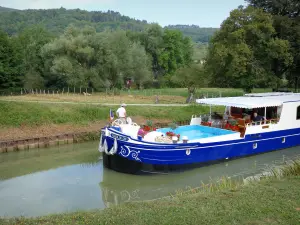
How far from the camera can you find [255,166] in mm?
17500

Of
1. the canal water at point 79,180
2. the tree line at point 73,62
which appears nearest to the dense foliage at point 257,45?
the canal water at point 79,180

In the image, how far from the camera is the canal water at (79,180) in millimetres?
12312

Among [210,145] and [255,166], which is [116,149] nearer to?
[210,145]

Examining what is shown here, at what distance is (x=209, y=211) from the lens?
28.6 ft

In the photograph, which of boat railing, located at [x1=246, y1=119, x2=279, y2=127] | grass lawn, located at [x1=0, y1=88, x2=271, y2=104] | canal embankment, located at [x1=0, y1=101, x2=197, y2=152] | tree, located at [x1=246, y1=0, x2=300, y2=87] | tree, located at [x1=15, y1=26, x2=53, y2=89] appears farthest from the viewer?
tree, located at [x1=15, y1=26, x2=53, y2=89]

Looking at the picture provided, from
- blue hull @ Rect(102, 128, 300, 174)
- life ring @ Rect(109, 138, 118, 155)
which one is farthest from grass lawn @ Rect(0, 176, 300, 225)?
life ring @ Rect(109, 138, 118, 155)

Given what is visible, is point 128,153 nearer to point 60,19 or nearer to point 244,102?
point 244,102

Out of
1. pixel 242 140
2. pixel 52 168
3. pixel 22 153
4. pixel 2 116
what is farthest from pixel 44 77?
pixel 242 140

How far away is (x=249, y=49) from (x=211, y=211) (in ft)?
78.3

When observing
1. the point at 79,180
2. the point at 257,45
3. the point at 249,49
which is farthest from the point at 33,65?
the point at 79,180

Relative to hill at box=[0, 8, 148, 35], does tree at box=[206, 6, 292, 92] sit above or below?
below

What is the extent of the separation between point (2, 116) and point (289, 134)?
1722cm

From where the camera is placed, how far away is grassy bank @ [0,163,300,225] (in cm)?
823

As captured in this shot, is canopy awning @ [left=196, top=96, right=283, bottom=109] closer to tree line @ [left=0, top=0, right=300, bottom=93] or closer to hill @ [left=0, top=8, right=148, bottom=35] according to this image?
tree line @ [left=0, top=0, right=300, bottom=93]
